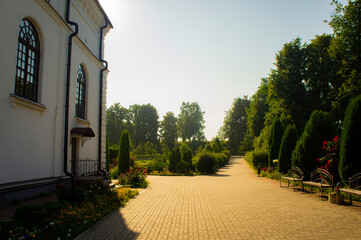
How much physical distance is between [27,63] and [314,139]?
1261 cm

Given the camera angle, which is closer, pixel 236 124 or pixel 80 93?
pixel 80 93

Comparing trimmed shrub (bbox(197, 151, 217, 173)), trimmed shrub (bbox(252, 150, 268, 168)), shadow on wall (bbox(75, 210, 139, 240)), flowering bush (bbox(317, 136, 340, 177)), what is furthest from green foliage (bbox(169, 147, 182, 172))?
shadow on wall (bbox(75, 210, 139, 240))

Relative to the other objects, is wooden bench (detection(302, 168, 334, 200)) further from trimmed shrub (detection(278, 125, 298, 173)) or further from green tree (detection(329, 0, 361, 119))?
green tree (detection(329, 0, 361, 119))

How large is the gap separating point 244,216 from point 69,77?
8.46m

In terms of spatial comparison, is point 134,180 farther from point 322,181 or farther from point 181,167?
point 322,181

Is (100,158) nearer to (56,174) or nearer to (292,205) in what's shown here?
(56,174)

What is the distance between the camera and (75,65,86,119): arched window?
38.5 feet

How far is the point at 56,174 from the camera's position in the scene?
909 centimetres

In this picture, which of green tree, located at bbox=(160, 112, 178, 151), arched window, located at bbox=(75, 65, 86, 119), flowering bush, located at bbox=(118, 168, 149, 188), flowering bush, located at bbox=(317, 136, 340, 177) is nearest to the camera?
flowering bush, located at bbox=(317, 136, 340, 177)

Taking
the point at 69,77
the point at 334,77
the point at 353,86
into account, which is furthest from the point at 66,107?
the point at 334,77

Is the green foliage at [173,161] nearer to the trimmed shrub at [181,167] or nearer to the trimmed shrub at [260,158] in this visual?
the trimmed shrub at [181,167]

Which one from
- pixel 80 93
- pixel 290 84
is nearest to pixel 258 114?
pixel 290 84

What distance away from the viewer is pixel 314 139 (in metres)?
12.0

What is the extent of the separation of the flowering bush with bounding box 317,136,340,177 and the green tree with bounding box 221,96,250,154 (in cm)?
5235
